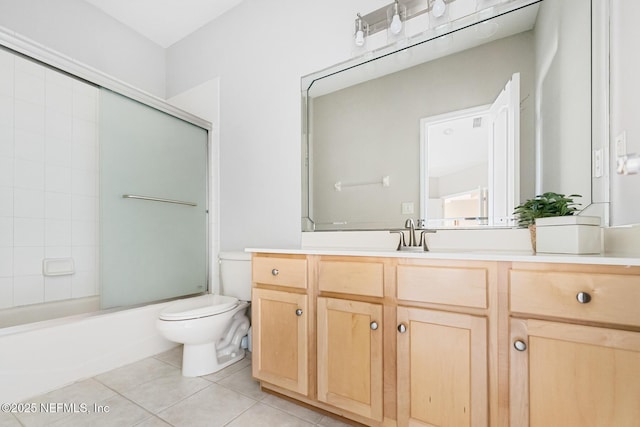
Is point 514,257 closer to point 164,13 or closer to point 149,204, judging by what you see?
point 149,204

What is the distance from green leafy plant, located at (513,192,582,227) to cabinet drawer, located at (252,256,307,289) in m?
0.96

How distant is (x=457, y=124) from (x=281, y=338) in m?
1.36

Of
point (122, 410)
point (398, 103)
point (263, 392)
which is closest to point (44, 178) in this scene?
point (122, 410)

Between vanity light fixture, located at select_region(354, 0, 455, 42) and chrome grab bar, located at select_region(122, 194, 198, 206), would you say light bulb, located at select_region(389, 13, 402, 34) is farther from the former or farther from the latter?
chrome grab bar, located at select_region(122, 194, 198, 206)

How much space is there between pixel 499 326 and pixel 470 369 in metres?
0.17

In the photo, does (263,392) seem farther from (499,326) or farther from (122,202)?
(122,202)

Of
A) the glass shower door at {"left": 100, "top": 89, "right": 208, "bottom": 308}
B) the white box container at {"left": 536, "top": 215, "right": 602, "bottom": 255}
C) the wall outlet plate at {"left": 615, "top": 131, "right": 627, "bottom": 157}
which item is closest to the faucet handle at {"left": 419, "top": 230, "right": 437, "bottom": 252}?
the white box container at {"left": 536, "top": 215, "right": 602, "bottom": 255}

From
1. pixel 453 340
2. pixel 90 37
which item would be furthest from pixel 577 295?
pixel 90 37

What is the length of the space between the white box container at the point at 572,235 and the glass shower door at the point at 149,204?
2.22 metres

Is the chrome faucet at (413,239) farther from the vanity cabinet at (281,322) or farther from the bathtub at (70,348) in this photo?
the bathtub at (70,348)

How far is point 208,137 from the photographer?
2.39 metres

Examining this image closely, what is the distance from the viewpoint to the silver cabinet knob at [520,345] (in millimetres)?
846

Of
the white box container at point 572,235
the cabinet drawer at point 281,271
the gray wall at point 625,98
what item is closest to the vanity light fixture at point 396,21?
the gray wall at point 625,98

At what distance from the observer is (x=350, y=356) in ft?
3.78
